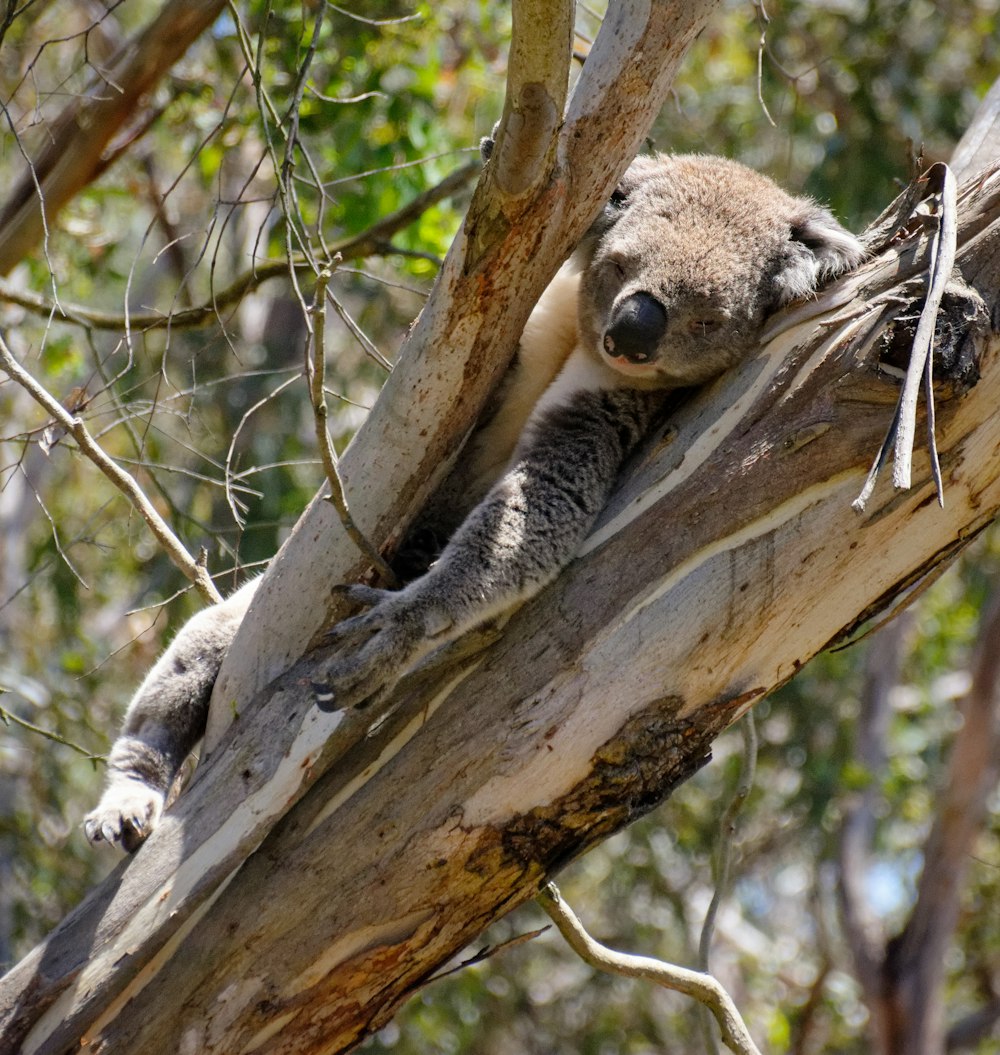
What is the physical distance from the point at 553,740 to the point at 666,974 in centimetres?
81

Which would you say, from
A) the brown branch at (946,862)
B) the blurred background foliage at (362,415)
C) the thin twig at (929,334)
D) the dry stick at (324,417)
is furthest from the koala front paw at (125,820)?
the brown branch at (946,862)

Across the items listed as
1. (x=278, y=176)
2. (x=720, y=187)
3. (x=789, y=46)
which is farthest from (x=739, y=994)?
(x=278, y=176)

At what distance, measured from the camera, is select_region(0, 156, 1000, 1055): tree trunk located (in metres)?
2.36

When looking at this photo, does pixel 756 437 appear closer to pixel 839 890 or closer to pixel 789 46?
pixel 839 890

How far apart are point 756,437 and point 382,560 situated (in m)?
0.81

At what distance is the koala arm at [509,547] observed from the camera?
8.82 feet

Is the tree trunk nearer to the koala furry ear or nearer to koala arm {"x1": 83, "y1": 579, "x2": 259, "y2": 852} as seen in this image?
the koala furry ear

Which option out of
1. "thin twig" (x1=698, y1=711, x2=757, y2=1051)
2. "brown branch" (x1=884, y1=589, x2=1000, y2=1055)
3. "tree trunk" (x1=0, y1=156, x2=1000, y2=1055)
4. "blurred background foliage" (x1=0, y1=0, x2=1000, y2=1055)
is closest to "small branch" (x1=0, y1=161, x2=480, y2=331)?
"blurred background foliage" (x1=0, y1=0, x2=1000, y2=1055)

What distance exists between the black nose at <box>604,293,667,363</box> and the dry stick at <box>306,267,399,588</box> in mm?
875

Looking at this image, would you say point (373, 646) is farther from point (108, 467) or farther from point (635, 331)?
point (635, 331)

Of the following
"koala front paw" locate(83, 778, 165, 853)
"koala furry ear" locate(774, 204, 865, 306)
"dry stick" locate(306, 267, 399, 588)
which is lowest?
"koala front paw" locate(83, 778, 165, 853)

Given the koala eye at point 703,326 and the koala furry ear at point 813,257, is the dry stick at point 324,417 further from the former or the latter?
the koala furry ear at point 813,257

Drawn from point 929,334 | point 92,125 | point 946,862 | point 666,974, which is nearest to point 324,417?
point 929,334

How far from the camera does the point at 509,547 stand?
9.34 ft
